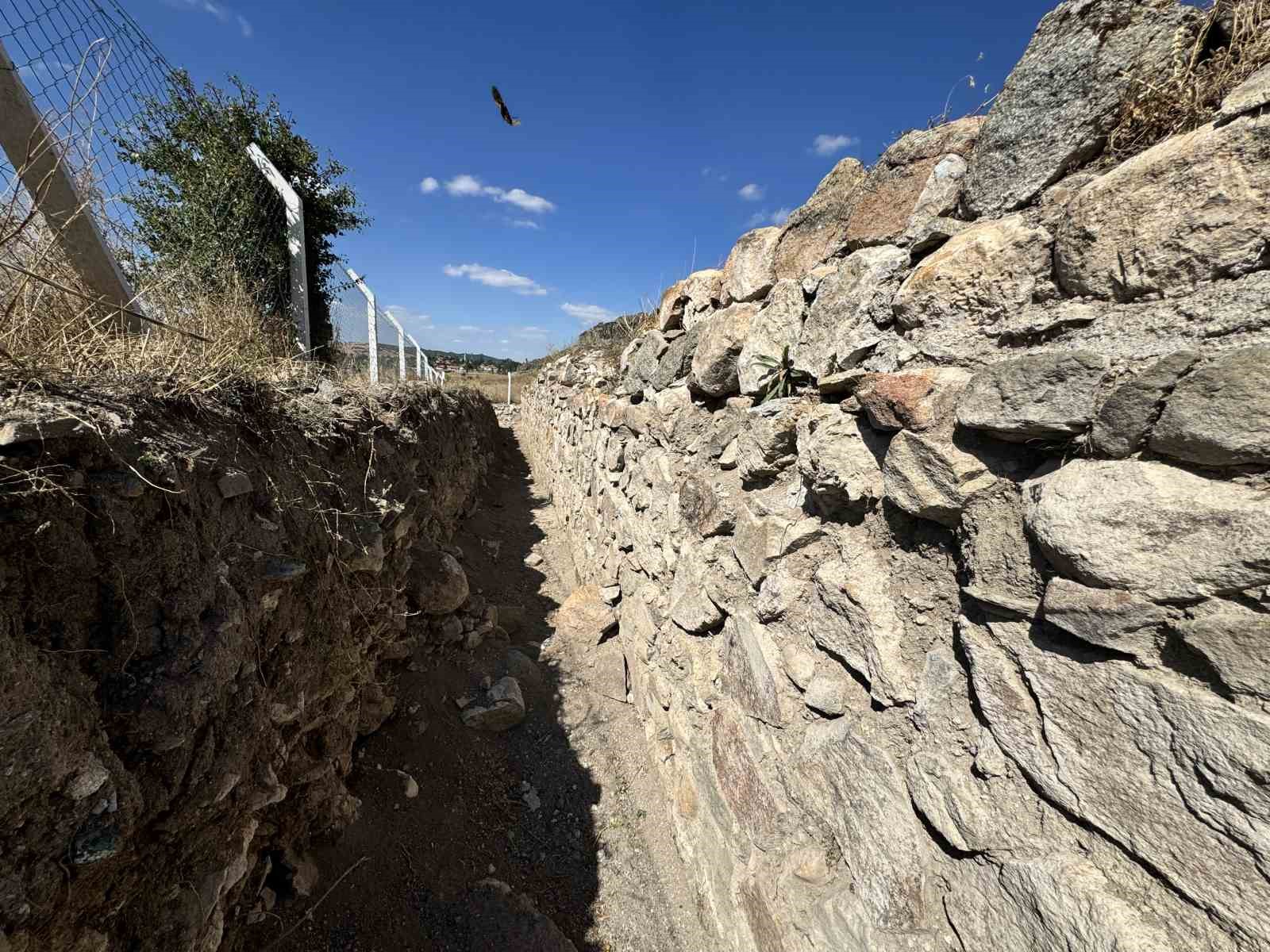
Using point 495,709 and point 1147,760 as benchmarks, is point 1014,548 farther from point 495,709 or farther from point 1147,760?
point 495,709

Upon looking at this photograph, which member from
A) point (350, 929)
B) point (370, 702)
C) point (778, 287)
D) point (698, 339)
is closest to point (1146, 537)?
point (778, 287)

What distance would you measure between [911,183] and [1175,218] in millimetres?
892

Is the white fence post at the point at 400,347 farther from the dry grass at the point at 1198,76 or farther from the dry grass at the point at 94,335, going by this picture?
the dry grass at the point at 1198,76

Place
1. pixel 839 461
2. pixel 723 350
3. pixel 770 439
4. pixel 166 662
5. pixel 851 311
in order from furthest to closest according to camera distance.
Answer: pixel 723 350 < pixel 770 439 < pixel 851 311 < pixel 839 461 < pixel 166 662

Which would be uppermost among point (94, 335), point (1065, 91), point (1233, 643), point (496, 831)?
point (1065, 91)

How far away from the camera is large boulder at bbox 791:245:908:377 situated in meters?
1.65

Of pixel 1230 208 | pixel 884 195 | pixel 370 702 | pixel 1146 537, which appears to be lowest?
pixel 370 702

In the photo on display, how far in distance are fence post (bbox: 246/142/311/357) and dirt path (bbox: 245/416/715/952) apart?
288 centimetres

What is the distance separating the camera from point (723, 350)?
2.44m

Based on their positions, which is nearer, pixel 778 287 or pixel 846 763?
pixel 846 763

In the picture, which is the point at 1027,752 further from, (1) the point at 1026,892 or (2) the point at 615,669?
(2) the point at 615,669

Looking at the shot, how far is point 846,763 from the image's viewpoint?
151 centimetres

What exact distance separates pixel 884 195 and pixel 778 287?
0.52 m

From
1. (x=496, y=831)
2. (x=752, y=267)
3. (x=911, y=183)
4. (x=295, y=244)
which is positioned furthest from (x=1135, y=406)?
(x=295, y=244)
